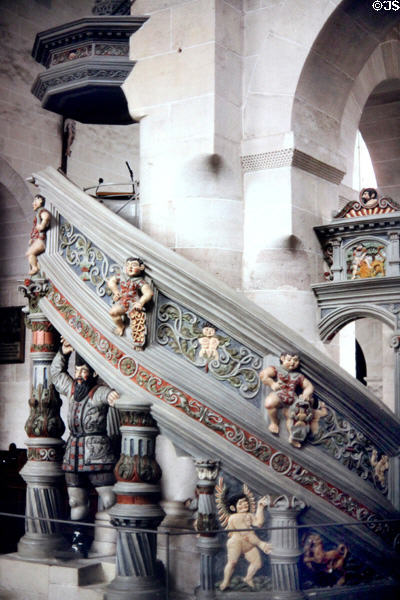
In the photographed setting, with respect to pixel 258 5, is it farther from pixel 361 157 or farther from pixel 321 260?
pixel 361 157

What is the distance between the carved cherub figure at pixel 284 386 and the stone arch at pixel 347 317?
140 centimetres

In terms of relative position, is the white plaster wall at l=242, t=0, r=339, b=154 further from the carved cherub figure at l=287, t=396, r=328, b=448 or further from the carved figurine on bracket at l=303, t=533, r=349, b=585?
the carved figurine on bracket at l=303, t=533, r=349, b=585

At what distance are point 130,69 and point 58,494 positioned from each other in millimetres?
3494

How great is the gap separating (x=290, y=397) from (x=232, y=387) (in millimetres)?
411

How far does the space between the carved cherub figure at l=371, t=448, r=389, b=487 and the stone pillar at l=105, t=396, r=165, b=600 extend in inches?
61.2

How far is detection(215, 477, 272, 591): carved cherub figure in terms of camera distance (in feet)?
18.5

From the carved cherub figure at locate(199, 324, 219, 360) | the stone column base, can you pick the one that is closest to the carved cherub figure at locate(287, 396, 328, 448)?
the carved cherub figure at locate(199, 324, 219, 360)

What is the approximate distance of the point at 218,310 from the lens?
19.2 feet

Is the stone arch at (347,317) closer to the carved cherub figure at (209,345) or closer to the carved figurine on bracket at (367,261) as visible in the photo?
the carved figurine on bracket at (367,261)

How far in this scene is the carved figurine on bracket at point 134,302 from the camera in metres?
5.92

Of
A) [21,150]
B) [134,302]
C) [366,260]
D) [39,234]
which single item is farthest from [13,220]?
[134,302]

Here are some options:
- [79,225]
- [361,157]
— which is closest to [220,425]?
[79,225]

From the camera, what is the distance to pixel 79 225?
640cm

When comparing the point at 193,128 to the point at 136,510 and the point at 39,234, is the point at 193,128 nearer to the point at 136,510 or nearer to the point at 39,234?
the point at 39,234
